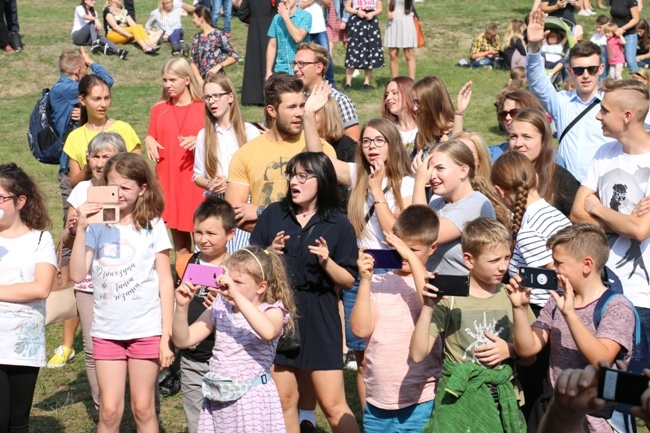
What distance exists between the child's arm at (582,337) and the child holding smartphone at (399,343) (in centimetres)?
89

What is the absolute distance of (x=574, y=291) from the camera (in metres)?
4.65

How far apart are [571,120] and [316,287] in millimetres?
2479

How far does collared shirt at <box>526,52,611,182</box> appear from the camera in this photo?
667 cm

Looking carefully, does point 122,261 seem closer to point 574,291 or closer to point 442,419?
point 442,419

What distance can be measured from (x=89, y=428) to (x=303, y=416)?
149 cm

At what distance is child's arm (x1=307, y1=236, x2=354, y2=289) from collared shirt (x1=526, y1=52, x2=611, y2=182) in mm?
2059

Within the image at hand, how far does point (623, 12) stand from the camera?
18.9 metres

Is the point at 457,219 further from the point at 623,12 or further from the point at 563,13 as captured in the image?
the point at 623,12

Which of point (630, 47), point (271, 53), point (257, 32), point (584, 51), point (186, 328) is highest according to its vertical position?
point (584, 51)

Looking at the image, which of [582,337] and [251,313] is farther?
[251,313]

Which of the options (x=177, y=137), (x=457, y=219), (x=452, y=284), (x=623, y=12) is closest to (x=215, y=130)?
(x=177, y=137)

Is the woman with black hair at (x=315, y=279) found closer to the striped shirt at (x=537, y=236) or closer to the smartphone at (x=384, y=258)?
the smartphone at (x=384, y=258)

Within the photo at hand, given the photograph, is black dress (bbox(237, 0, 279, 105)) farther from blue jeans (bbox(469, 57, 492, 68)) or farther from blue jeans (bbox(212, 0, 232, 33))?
blue jeans (bbox(212, 0, 232, 33))

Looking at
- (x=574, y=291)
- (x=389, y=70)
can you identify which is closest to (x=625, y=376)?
(x=574, y=291)
